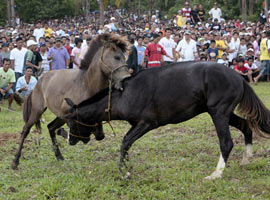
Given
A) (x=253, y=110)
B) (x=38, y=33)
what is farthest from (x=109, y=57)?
(x=38, y=33)

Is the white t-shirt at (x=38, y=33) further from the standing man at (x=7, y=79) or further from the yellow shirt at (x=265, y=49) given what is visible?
the yellow shirt at (x=265, y=49)

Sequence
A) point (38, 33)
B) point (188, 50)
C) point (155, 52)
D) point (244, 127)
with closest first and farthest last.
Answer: point (244, 127), point (155, 52), point (188, 50), point (38, 33)

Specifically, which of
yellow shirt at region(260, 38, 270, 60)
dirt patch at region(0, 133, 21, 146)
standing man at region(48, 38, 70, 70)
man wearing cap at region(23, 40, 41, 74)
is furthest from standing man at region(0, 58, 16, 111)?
yellow shirt at region(260, 38, 270, 60)

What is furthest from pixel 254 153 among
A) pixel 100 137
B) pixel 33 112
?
pixel 33 112

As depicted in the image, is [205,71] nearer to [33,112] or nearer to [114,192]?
[114,192]

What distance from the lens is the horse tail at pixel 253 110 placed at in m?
6.29

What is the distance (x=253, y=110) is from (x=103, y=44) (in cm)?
267

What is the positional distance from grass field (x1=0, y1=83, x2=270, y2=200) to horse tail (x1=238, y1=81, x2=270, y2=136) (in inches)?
24.9

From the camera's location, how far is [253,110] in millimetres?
6293

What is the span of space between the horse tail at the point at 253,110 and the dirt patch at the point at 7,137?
5097 mm

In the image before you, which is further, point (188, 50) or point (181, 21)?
point (181, 21)

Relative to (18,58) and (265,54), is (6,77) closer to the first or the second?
(18,58)

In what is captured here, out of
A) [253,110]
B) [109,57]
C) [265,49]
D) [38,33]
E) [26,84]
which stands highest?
[109,57]

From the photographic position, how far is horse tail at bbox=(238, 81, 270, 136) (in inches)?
247
